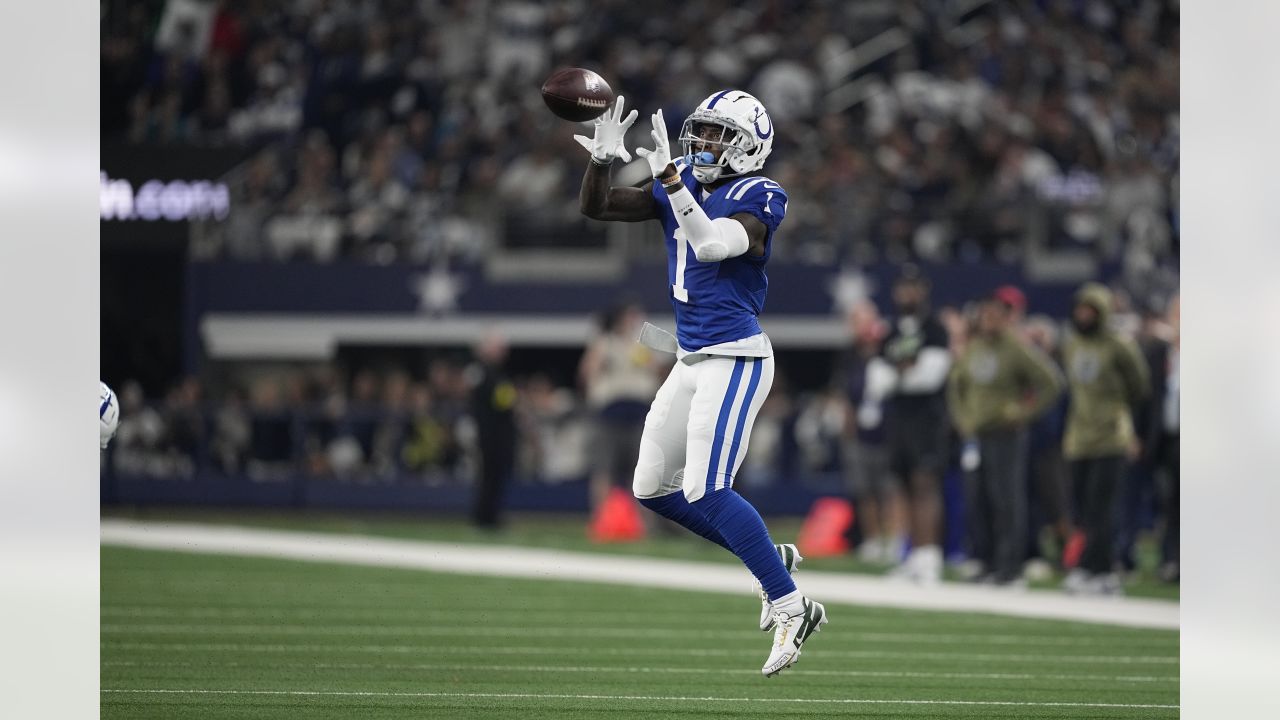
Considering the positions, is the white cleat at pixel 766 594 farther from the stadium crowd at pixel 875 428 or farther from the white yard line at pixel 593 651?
the stadium crowd at pixel 875 428

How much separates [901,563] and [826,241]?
23.5 feet

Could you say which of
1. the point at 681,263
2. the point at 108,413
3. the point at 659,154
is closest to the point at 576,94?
the point at 659,154

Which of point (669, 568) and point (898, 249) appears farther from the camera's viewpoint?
point (898, 249)

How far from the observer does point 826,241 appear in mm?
19141

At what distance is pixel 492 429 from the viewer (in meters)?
15.6

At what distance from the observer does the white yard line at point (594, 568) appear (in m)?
10.4

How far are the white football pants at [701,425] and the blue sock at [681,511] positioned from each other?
0.10ft

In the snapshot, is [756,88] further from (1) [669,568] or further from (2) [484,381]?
(1) [669,568]

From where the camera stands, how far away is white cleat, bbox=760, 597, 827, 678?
630 centimetres

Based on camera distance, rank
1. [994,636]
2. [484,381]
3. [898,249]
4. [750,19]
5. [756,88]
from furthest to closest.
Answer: [750,19]
[756,88]
[898,249]
[484,381]
[994,636]

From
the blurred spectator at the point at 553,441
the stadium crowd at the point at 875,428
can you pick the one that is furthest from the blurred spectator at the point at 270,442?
the blurred spectator at the point at 553,441

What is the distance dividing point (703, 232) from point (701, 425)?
742 mm

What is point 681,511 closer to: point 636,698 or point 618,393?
point 636,698
